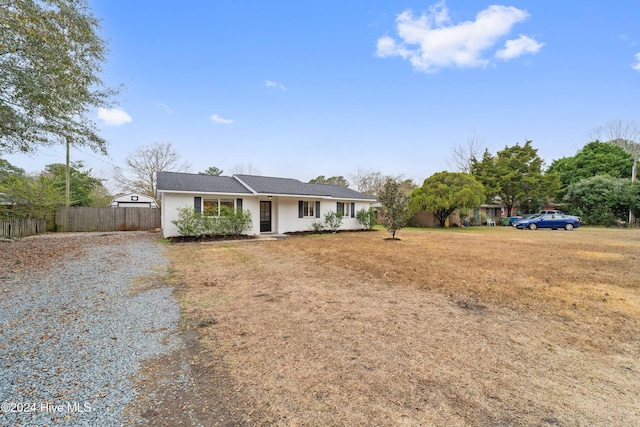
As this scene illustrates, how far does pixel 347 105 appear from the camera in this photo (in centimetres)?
1766

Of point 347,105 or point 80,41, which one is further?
point 347,105

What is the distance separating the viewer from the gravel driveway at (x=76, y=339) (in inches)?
84.7

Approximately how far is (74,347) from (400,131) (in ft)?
70.2

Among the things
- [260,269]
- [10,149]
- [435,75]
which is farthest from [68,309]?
[435,75]

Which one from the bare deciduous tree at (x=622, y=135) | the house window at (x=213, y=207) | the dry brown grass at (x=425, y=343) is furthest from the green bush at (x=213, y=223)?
the bare deciduous tree at (x=622, y=135)

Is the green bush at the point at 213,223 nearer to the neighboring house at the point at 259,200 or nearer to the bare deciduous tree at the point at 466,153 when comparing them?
the neighboring house at the point at 259,200

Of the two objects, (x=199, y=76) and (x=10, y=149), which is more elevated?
(x=199, y=76)

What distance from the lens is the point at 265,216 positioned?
53.8ft

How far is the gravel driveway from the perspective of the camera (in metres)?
2.15

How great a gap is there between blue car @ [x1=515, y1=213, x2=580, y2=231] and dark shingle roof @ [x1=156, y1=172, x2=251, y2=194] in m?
21.9

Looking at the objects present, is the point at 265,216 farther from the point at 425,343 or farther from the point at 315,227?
the point at 425,343

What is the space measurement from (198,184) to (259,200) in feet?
10.9

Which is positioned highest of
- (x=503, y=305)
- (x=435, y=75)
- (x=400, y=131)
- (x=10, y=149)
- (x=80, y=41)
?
(x=435, y=75)

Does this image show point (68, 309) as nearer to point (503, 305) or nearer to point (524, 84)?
point (503, 305)
